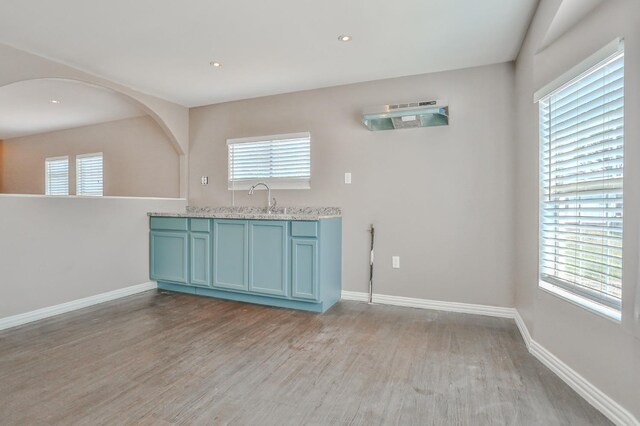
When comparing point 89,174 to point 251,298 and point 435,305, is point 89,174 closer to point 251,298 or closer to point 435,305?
point 251,298

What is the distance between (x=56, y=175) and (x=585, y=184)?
7.65 meters

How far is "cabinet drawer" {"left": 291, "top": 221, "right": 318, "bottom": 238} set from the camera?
323 cm

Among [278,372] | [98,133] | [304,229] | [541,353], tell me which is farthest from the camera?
[98,133]

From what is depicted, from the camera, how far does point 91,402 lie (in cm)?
177

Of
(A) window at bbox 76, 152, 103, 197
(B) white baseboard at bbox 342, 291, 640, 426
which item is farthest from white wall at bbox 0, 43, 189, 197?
(B) white baseboard at bbox 342, 291, 640, 426

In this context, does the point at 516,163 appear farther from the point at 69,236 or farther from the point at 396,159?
the point at 69,236

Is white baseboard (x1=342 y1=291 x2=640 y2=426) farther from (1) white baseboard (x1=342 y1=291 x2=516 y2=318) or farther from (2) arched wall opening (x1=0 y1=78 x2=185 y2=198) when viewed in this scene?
(2) arched wall opening (x1=0 y1=78 x2=185 y2=198)

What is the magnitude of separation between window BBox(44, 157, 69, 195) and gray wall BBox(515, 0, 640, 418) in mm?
6959

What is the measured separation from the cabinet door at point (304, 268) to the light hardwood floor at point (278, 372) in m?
0.28

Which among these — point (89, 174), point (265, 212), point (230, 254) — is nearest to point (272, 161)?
point (265, 212)

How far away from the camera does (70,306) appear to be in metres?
3.35

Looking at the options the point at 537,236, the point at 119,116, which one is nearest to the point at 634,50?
the point at 537,236

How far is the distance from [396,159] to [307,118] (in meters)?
1.14

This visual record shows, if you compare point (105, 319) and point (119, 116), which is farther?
point (119, 116)
